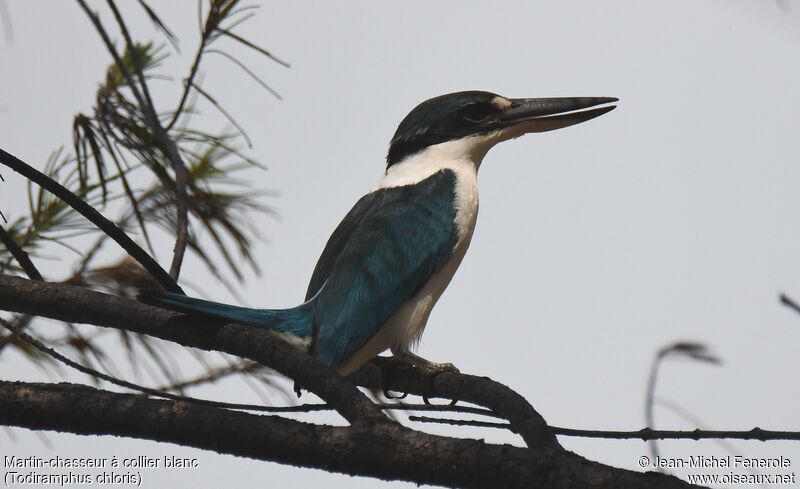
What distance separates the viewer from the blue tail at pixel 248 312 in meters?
2.37

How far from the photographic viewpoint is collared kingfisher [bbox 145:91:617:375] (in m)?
3.30

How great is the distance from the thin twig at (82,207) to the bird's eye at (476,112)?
190 cm

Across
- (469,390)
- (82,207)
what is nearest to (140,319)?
(82,207)

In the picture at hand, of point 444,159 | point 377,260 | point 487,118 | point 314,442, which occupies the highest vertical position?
point 487,118

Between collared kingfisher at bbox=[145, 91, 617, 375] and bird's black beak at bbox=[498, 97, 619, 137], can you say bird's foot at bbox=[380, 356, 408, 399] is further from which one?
bird's black beak at bbox=[498, 97, 619, 137]

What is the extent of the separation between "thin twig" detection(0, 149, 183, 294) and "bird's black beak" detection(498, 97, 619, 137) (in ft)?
6.45

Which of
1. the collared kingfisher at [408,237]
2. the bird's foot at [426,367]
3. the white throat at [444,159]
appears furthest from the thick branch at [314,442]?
the white throat at [444,159]

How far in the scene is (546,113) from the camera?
4.15 meters

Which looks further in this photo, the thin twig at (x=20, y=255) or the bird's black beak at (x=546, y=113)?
the bird's black beak at (x=546, y=113)

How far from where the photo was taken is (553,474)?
195cm

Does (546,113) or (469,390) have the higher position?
(546,113)

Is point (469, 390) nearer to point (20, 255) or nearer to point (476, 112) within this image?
point (20, 255)

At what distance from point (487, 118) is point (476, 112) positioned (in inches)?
1.9

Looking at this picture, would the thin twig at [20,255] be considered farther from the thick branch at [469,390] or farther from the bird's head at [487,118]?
the bird's head at [487,118]
